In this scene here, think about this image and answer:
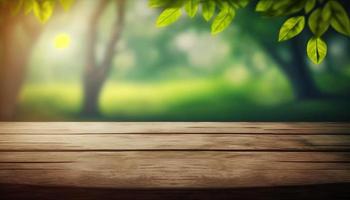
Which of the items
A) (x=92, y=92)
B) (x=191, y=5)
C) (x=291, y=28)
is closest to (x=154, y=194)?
(x=191, y=5)

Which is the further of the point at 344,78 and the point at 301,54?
the point at 344,78

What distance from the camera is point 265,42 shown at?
1181cm

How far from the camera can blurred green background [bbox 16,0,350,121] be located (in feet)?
37.9

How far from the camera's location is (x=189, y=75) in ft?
44.8

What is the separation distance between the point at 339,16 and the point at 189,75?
40.6 feet

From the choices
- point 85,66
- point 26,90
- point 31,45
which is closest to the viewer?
point 31,45

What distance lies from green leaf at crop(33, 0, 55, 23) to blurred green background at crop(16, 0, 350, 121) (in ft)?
30.5

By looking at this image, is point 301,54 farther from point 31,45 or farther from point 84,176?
point 84,176

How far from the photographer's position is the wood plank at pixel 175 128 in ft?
6.38

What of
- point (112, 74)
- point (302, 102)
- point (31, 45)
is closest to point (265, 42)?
point (302, 102)

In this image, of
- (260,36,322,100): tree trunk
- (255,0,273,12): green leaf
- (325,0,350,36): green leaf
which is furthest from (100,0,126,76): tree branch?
(325,0,350,36): green leaf

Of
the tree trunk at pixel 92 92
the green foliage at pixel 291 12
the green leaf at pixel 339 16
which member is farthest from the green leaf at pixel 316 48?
the tree trunk at pixel 92 92

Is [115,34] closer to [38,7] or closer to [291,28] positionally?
[38,7]

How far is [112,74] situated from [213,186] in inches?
493
